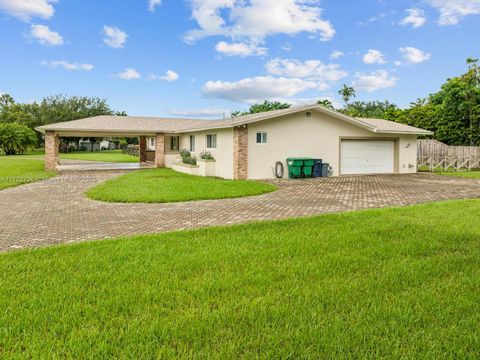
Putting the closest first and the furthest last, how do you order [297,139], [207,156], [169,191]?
[169,191] < [297,139] < [207,156]

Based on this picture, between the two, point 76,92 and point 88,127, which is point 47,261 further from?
point 76,92

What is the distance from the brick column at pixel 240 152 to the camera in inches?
716

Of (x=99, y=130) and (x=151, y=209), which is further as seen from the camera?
(x=99, y=130)

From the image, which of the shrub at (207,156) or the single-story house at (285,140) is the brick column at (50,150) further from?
the shrub at (207,156)

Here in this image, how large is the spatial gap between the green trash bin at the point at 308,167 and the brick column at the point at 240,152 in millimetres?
3098

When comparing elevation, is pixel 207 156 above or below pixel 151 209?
above

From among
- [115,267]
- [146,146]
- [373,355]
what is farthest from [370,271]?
[146,146]

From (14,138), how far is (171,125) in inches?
1254

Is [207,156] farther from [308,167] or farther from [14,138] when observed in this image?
[14,138]

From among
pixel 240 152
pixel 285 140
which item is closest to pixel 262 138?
pixel 285 140

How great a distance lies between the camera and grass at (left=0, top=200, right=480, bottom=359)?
329 centimetres

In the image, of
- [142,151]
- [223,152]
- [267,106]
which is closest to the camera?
[223,152]

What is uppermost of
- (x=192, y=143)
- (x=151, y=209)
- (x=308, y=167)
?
(x=192, y=143)

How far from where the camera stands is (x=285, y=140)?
19438 mm
